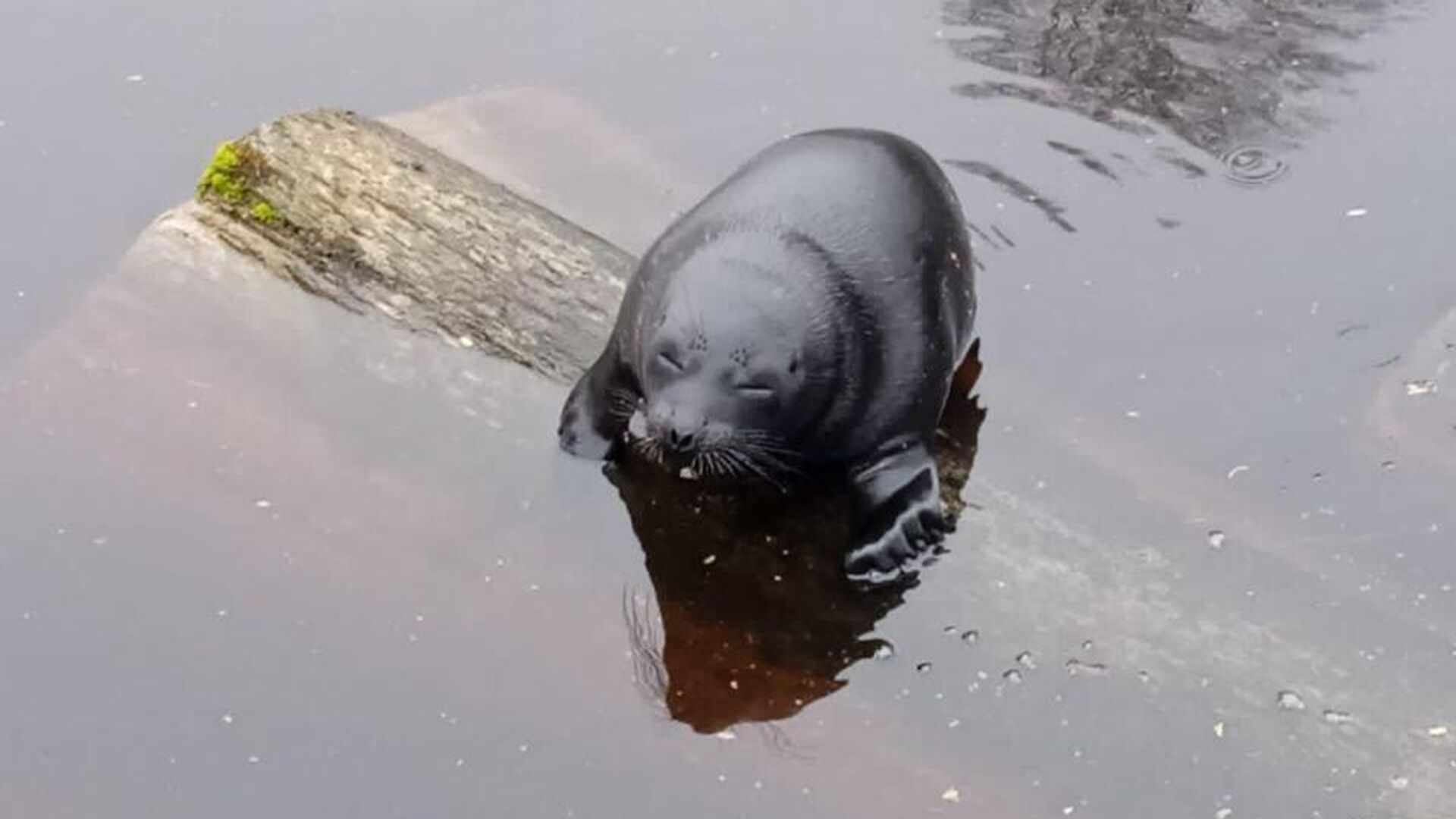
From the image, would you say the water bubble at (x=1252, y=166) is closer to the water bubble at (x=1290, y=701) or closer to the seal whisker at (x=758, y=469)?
the seal whisker at (x=758, y=469)

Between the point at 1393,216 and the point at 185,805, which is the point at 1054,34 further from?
the point at 185,805

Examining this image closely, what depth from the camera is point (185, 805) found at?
4.65m

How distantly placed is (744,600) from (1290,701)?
4.40ft

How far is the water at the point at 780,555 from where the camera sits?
4.68 metres

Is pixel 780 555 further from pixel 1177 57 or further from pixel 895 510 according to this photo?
pixel 1177 57

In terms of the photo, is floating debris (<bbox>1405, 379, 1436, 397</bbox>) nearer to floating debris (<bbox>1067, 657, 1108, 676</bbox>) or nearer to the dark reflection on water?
the dark reflection on water

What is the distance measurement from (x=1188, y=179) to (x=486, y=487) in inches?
119

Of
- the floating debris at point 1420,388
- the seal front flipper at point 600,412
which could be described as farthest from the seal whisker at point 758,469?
the floating debris at point 1420,388

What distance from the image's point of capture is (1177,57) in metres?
7.63

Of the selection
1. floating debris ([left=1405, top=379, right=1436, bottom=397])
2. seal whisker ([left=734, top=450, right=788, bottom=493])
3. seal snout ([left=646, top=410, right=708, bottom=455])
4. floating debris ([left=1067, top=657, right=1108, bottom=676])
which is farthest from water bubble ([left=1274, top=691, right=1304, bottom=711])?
floating debris ([left=1405, top=379, right=1436, bottom=397])

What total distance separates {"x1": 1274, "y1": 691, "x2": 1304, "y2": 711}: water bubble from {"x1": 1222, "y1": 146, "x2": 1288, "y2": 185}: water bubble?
2750 mm

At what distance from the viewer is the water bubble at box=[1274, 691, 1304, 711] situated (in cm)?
467

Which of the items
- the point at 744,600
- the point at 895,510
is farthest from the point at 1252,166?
the point at 744,600

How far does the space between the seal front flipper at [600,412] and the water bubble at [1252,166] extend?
2794mm
